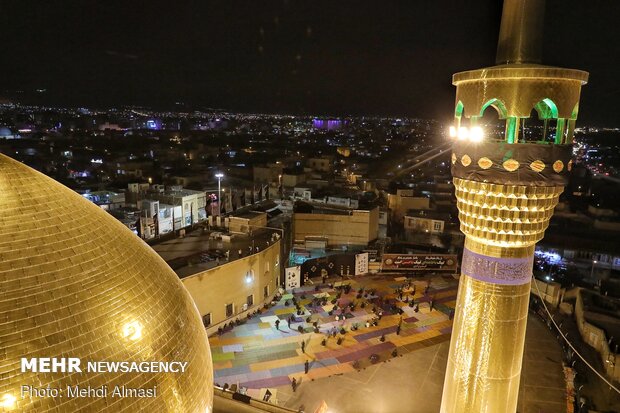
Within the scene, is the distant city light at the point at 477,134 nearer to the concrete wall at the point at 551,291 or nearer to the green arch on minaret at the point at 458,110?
the green arch on minaret at the point at 458,110

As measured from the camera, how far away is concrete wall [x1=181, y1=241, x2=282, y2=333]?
17.0 m

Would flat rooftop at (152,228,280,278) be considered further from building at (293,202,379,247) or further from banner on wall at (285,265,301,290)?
building at (293,202,379,247)

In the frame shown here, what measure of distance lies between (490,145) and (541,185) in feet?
2.13

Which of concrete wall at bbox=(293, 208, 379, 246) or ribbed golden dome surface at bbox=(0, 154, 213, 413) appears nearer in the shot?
ribbed golden dome surface at bbox=(0, 154, 213, 413)

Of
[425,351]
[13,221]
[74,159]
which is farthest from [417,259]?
[74,159]

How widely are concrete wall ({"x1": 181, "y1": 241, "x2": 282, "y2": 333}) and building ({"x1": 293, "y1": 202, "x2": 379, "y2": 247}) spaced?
7134mm

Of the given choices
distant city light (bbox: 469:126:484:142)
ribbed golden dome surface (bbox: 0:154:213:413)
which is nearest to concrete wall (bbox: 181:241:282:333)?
ribbed golden dome surface (bbox: 0:154:213:413)

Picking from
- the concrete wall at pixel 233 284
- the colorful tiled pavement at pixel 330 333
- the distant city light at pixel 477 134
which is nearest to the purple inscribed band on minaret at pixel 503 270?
the distant city light at pixel 477 134

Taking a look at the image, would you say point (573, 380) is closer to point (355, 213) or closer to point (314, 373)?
point (314, 373)

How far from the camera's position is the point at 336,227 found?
28.9 m

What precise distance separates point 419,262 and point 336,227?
629 centimetres

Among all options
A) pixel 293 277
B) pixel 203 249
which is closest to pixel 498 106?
pixel 203 249

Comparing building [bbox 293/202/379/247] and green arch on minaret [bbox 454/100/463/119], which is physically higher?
green arch on minaret [bbox 454/100/463/119]

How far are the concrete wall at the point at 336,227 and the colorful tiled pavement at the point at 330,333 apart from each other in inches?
215
